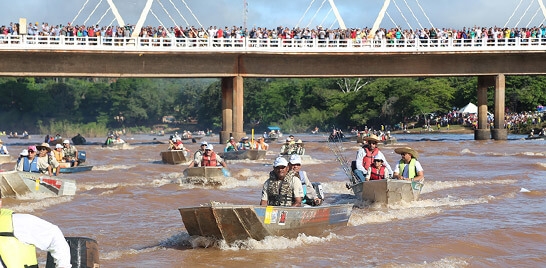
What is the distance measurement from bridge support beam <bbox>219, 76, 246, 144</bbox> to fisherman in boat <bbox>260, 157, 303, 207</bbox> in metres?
39.4

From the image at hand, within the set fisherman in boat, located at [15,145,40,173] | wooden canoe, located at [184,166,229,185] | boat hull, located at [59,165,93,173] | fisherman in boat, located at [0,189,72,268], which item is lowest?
boat hull, located at [59,165,93,173]

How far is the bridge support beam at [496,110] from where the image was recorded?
54719mm

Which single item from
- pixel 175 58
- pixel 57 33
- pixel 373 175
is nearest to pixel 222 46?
pixel 175 58

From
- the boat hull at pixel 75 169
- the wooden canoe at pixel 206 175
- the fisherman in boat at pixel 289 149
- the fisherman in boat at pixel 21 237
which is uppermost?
the fisherman in boat at pixel 21 237

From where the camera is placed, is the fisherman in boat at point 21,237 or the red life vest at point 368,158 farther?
the red life vest at point 368,158

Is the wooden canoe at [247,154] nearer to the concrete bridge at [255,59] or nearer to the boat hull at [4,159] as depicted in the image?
the boat hull at [4,159]

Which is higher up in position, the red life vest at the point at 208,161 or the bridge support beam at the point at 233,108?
the bridge support beam at the point at 233,108

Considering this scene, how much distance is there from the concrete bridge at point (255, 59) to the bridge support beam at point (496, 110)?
69mm

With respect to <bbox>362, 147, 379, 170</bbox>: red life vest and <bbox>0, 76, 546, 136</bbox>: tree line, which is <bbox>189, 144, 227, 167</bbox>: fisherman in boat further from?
<bbox>0, 76, 546, 136</bbox>: tree line

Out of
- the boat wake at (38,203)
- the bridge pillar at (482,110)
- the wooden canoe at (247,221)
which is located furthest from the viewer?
the bridge pillar at (482,110)

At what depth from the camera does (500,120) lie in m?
56.1

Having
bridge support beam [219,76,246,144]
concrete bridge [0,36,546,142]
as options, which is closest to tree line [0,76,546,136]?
concrete bridge [0,36,546,142]

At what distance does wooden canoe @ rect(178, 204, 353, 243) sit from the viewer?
468 inches

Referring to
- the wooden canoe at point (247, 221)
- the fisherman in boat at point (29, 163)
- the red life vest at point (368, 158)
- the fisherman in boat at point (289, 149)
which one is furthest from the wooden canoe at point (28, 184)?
the fisherman in boat at point (289, 149)
